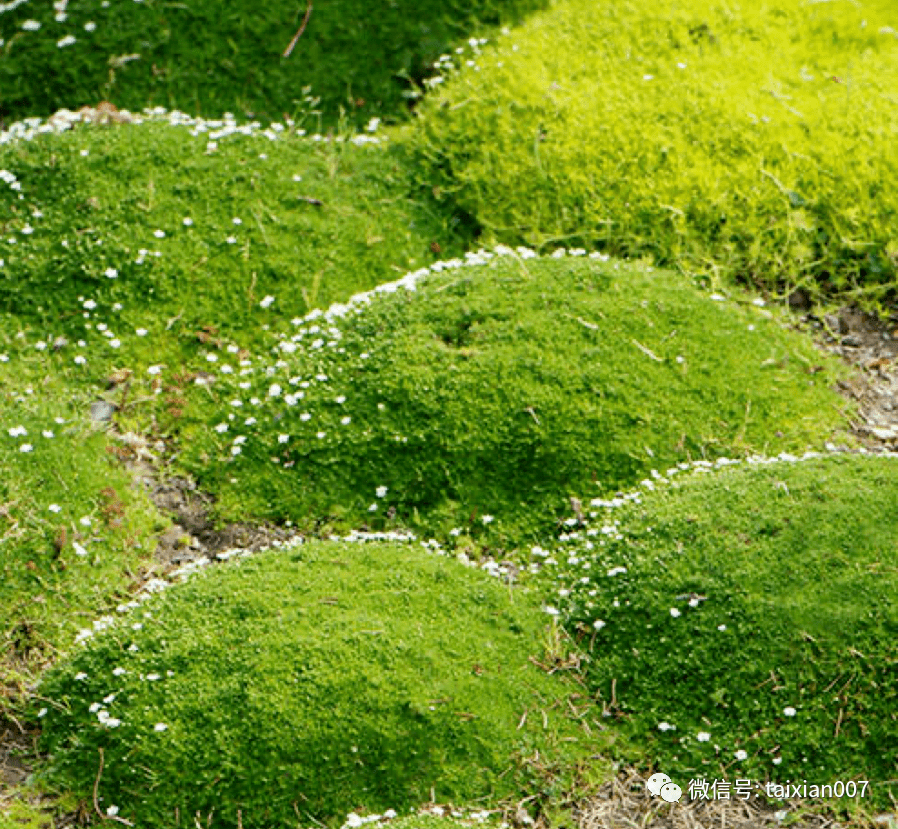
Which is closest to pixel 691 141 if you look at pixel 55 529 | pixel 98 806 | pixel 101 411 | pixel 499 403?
pixel 499 403

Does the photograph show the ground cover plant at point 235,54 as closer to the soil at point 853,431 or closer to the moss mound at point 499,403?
the moss mound at point 499,403

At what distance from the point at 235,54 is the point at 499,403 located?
6.06 m

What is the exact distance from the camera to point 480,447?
27.9 feet

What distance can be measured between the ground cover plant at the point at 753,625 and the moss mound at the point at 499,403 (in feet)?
2.90

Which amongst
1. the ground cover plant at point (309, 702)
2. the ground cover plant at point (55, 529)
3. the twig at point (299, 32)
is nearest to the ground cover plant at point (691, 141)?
the twig at point (299, 32)

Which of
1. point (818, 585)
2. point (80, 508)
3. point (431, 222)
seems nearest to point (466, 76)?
point (431, 222)

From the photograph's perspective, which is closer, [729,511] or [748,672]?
[748,672]

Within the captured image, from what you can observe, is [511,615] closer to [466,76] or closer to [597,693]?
[597,693]

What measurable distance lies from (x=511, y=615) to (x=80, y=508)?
10.0 ft

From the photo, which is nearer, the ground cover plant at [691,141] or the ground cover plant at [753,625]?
the ground cover plant at [753,625]

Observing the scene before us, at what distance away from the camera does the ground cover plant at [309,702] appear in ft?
20.6

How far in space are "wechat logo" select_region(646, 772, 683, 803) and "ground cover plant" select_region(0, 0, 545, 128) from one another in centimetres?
792

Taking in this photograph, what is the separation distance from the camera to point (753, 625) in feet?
22.2

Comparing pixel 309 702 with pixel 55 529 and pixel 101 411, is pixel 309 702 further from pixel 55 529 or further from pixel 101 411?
pixel 101 411
